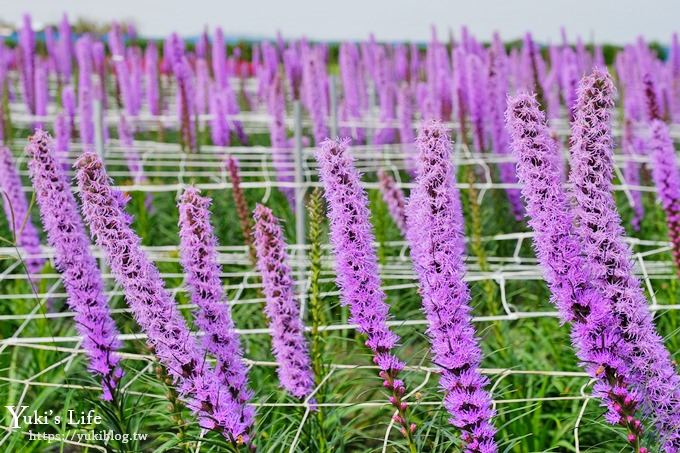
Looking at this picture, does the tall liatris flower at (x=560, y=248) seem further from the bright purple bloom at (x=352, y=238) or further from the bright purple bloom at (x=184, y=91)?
the bright purple bloom at (x=184, y=91)

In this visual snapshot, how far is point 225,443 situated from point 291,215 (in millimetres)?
5395

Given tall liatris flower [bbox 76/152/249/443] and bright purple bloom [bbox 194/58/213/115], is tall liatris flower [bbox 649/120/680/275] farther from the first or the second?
bright purple bloom [bbox 194/58/213/115]

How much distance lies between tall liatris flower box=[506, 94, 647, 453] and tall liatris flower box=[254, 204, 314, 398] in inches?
42.3

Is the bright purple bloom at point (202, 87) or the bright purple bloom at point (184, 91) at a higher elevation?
the bright purple bloom at point (202, 87)

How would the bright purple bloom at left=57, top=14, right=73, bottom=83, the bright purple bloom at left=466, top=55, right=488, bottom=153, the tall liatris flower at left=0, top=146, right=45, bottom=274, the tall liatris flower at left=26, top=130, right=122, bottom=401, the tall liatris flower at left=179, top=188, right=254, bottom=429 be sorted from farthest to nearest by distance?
the bright purple bloom at left=57, top=14, right=73, bottom=83 < the bright purple bloom at left=466, top=55, right=488, bottom=153 < the tall liatris flower at left=0, top=146, right=45, bottom=274 < the tall liatris flower at left=26, top=130, right=122, bottom=401 < the tall liatris flower at left=179, top=188, right=254, bottom=429

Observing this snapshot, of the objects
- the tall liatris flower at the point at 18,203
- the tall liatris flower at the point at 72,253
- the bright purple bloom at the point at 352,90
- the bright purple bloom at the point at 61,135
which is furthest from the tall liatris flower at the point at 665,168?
the bright purple bloom at the point at 352,90

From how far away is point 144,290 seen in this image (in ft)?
9.57

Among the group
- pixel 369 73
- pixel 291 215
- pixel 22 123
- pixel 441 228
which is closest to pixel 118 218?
pixel 441 228

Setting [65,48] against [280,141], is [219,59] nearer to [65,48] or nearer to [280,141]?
[65,48]

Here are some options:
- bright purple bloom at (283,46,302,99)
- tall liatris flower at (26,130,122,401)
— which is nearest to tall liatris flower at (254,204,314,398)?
tall liatris flower at (26,130,122,401)

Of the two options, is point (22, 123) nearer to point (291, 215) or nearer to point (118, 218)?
point (291, 215)

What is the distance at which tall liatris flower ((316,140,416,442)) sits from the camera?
2834 millimetres

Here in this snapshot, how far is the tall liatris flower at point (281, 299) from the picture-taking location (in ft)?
11.0

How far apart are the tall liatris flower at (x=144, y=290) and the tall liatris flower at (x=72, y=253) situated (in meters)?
0.39
